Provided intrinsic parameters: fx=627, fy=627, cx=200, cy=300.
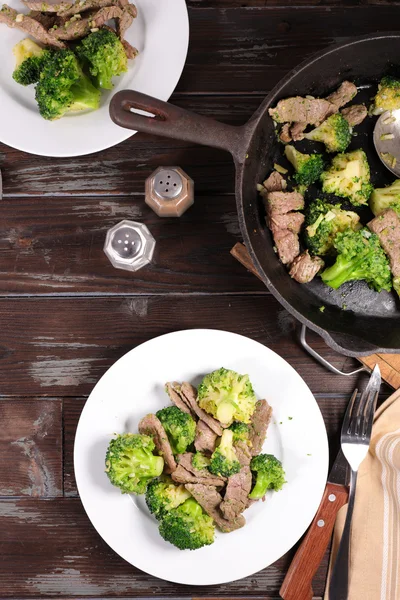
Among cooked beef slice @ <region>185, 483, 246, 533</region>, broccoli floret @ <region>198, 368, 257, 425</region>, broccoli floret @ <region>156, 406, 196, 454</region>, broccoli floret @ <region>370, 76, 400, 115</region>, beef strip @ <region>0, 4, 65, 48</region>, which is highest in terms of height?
beef strip @ <region>0, 4, 65, 48</region>

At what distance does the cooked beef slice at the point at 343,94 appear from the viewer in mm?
1975

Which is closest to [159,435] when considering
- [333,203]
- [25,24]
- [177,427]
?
[177,427]

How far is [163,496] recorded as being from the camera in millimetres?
1927

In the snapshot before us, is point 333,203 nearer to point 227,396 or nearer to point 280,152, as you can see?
point 280,152

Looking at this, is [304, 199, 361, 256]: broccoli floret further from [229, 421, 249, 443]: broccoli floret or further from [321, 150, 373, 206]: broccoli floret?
[229, 421, 249, 443]: broccoli floret


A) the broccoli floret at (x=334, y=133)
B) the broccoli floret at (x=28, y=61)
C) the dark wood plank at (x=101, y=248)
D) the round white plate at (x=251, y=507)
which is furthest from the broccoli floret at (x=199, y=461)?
the broccoli floret at (x=28, y=61)

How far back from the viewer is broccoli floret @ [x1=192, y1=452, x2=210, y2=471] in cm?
194

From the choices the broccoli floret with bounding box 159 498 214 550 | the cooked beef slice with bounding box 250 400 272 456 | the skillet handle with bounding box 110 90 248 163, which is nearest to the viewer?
the skillet handle with bounding box 110 90 248 163

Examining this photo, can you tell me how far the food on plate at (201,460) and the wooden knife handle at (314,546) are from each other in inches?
8.7

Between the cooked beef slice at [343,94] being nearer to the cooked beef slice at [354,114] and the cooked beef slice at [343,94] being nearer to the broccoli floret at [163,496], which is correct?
the cooked beef slice at [354,114]

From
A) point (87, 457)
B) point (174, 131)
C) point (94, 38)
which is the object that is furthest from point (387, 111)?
point (87, 457)

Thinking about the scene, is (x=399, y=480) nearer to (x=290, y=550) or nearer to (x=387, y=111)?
(x=290, y=550)

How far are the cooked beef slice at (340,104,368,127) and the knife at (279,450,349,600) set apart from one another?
1074 millimetres

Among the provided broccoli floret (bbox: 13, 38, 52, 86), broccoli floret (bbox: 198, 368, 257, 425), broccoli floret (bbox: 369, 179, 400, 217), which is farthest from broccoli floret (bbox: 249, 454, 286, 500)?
broccoli floret (bbox: 13, 38, 52, 86)
